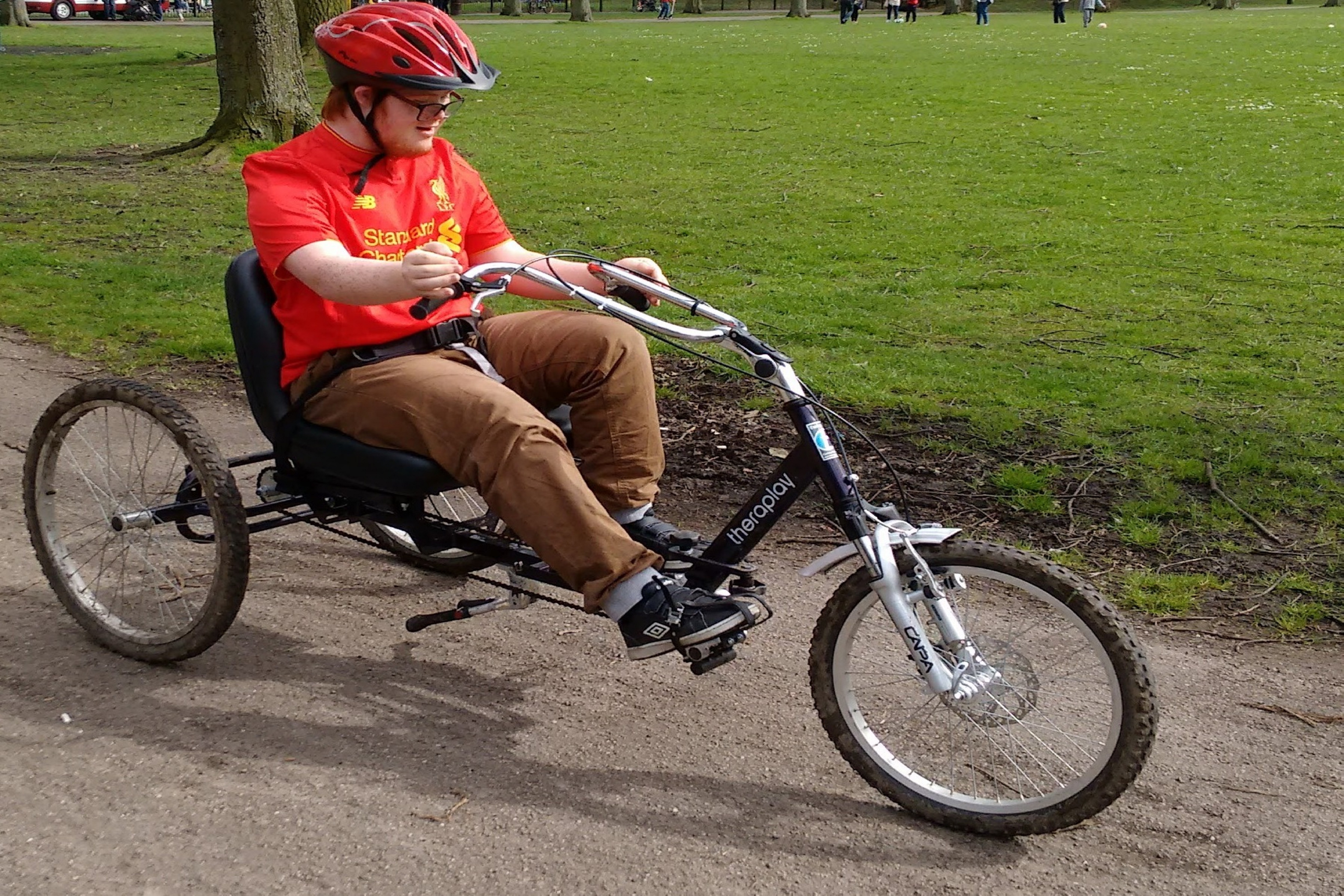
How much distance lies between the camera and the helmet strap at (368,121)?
3455mm

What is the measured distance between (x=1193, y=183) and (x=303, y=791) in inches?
407

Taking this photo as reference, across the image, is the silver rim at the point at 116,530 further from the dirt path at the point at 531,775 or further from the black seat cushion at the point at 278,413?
the black seat cushion at the point at 278,413

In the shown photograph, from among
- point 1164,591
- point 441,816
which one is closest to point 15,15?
point 1164,591

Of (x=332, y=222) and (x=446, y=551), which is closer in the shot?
(x=332, y=222)

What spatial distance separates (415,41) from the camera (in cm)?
337

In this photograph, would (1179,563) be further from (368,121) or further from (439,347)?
(368,121)

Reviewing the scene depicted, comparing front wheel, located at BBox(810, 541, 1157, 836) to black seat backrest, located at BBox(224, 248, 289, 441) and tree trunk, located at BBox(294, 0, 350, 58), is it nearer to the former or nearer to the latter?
black seat backrest, located at BBox(224, 248, 289, 441)

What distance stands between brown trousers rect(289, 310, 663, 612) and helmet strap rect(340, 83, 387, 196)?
478 millimetres

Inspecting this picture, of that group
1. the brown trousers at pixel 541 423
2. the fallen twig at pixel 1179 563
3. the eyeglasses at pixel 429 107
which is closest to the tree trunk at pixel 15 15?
the eyeglasses at pixel 429 107

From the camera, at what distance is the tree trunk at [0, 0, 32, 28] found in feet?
127

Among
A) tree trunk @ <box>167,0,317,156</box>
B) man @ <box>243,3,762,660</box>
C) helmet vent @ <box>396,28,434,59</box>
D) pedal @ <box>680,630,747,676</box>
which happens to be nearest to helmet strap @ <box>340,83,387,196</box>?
man @ <box>243,3,762,660</box>

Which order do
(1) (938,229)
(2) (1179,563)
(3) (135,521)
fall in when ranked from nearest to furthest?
(3) (135,521) → (2) (1179,563) → (1) (938,229)

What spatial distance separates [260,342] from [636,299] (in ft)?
3.30

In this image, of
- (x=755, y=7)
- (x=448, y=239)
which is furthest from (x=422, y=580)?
(x=755, y=7)
